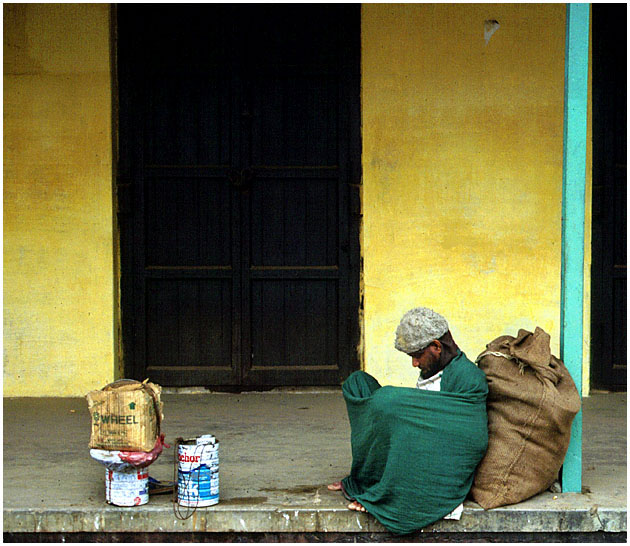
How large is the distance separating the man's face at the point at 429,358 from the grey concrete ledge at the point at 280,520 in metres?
0.66

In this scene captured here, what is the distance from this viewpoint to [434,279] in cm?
693

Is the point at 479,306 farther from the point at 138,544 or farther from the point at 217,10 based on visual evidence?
the point at 138,544

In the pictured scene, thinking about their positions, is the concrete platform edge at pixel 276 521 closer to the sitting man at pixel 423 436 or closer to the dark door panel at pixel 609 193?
the sitting man at pixel 423 436

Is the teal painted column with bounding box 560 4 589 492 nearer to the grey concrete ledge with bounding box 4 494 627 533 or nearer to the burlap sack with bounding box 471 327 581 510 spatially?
the burlap sack with bounding box 471 327 581 510

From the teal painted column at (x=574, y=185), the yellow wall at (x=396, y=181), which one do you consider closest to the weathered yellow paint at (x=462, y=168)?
the yellow wall at (x=396, y=181)

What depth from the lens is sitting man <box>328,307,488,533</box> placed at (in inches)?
160

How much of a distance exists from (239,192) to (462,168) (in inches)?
68.4

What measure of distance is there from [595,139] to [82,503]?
4.76 metres

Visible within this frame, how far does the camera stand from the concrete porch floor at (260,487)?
4.17 metres

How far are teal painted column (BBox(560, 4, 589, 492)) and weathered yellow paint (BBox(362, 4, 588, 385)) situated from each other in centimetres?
251

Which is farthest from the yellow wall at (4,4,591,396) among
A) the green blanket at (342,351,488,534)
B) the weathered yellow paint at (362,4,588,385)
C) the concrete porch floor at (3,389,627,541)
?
the green blanket at (342,351,488,534)

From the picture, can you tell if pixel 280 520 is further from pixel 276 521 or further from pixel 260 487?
pixel 260 487

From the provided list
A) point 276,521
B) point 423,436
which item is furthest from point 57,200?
point 423,436

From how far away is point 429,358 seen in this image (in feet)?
14.0
